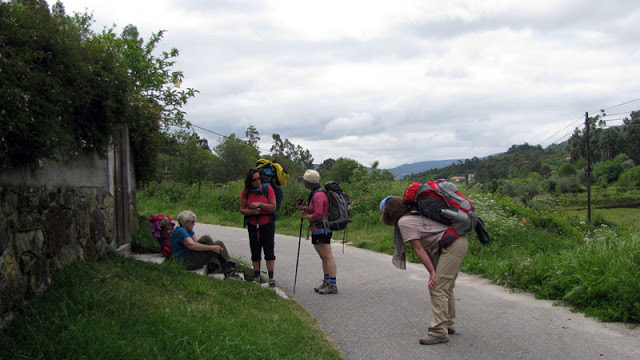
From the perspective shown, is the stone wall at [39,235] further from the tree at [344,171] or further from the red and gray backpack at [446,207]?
the tree at [344,171]

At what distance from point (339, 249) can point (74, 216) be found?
21.9ft

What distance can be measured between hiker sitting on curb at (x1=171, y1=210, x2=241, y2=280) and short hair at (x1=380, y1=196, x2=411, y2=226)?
2818mm

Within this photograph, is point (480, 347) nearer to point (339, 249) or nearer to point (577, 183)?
point (339, 249)

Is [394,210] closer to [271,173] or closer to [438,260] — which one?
[438,260]

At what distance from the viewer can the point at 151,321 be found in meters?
3.87

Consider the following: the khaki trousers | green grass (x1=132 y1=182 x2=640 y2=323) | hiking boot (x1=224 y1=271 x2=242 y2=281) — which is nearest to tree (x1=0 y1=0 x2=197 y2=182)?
hiking boot (x1=224 y1=271 x2=242 y2=281)

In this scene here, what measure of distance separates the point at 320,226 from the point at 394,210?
178 cm

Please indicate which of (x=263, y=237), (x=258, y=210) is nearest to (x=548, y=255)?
(x=263, y=237)

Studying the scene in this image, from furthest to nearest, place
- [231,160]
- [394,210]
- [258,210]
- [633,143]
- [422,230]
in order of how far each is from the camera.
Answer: [633,143] < [231,160] < [258,210] < [394,210] < [422,230]

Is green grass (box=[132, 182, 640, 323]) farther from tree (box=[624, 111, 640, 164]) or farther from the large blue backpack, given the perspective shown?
tree (box=[624, 111, 640, 164])

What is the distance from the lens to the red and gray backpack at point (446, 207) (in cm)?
455

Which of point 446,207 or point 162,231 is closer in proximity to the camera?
point 446,207

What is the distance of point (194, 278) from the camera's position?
19.0 ft

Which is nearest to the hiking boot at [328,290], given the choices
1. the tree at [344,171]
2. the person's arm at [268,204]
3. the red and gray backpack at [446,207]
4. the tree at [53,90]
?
the person's arm at [268,204]
